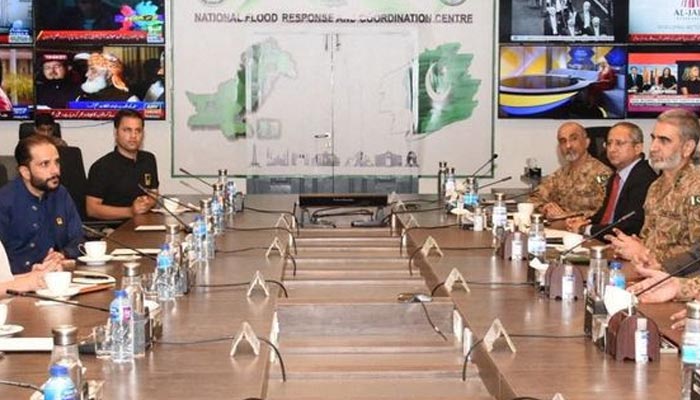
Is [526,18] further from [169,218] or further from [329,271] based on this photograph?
[329,271]

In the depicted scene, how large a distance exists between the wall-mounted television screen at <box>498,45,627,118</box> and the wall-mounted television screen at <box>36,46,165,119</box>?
9.07 feet

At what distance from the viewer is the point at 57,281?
354 cm

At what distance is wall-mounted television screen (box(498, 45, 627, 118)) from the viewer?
9.27m

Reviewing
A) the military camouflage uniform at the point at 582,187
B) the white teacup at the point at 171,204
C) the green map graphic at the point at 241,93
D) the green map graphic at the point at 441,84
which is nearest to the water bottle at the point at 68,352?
the white teacup at the point at 171,204

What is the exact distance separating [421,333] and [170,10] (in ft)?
19.8

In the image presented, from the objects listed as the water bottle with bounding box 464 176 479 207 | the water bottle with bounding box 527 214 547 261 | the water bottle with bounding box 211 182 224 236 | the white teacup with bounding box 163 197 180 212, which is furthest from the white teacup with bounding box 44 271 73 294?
the water bottle with bounding box 464 176 479 207

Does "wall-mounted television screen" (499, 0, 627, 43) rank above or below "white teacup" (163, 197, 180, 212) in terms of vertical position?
above

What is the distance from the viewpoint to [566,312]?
341cm

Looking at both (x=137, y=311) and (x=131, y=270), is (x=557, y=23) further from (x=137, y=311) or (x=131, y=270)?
(x=137, y=311)


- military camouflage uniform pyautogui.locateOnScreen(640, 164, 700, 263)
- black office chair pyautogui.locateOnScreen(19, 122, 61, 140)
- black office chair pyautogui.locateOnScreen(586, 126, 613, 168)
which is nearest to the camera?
military camouflage uniform pyautogui.locateOnScreen(640, 164, 700, 263)

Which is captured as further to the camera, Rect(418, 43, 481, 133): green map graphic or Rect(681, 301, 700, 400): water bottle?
Rect(418, 43, 481, 133): green map graphic

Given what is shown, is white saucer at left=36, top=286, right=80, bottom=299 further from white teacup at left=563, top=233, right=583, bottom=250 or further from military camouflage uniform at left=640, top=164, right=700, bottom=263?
military camouflage uniform at left=640, top=164, right=700, bottom=263

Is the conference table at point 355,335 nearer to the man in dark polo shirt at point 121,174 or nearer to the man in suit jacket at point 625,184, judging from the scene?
the man in suit jacket at point 625,184

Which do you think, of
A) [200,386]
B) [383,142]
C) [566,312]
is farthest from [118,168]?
[200,386]
